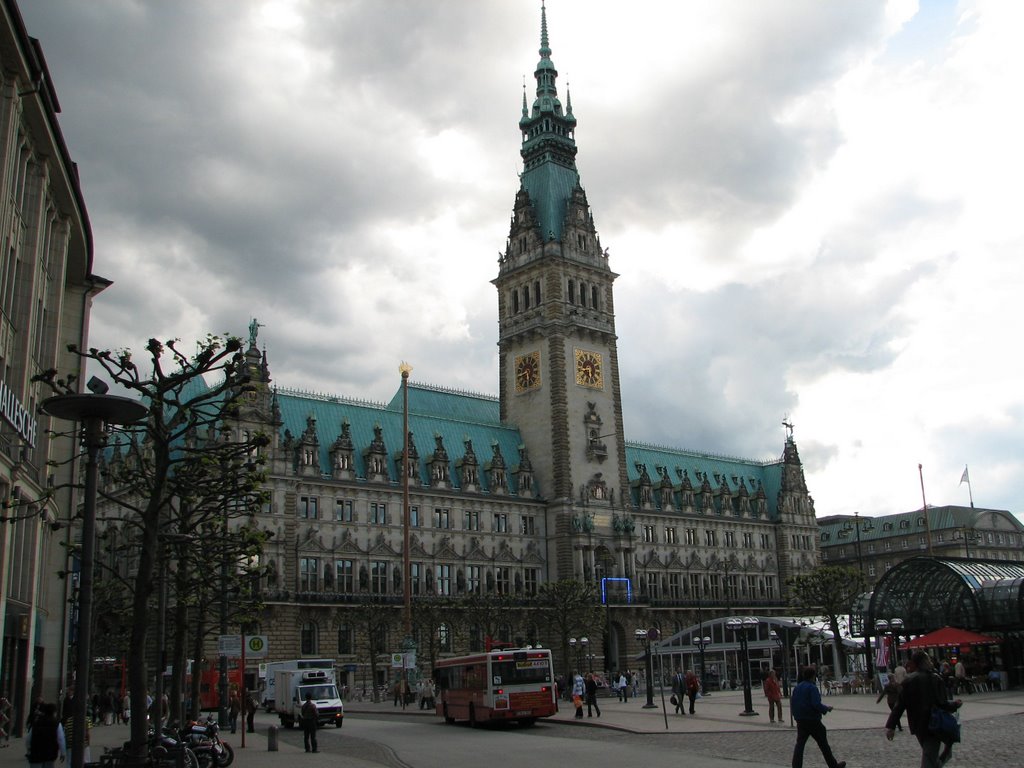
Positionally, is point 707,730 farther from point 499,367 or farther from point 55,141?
point 499,367

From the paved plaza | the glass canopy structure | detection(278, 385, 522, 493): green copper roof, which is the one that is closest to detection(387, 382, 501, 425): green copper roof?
detection(278, 385, 522, 493): green copper roof

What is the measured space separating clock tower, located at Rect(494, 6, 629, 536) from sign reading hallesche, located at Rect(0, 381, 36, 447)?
7586cm

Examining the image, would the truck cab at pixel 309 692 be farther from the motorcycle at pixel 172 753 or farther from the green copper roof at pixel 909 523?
the green copper roof at pixel 909 523

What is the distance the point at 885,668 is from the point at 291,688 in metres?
34.1

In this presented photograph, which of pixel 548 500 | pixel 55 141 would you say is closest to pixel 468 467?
pixel 548 500

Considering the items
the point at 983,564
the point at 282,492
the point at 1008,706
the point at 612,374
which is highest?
the point at 612,374

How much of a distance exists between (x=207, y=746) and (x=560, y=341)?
275 feet

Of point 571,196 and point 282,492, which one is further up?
point 571,196

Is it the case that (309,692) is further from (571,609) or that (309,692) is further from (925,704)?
(925,704)

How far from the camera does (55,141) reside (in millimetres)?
37625

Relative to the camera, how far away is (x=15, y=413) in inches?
1303

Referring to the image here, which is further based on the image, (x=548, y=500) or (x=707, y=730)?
(x=548, y=500)

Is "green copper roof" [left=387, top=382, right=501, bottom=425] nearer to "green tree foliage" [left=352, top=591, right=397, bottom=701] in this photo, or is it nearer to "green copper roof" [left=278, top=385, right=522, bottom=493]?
"green copper roof" [left=278, top=385, right=522, bottom=493]

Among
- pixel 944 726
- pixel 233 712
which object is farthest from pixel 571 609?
pixel 944 726
